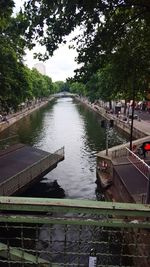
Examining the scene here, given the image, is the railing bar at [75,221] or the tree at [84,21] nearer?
the railing bar at [75,221]

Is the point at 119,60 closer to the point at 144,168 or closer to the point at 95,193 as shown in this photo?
the point at 144,168

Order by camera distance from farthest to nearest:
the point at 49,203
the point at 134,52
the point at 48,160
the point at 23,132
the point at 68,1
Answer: the point at 23,132 < the point at 48,160 < the point at 134,52 < the point at 68,1 < the point at 49,203

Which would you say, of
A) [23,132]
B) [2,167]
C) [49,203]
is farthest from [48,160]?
[23,132]

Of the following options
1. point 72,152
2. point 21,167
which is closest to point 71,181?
point 21,167

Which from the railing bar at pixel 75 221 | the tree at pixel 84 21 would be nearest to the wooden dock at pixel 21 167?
the tree at pixel 84 21

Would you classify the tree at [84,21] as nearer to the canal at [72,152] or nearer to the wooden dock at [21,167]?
the wooden dock at [21,167]

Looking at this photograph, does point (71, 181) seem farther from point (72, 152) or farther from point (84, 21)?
point (84, 21)

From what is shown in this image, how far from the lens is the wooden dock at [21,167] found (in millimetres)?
20156

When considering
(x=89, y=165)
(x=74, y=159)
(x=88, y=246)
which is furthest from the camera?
(x=74, y=159)

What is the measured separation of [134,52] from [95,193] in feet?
39.4

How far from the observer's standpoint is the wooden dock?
20.2 metres

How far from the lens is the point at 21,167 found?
23.6m

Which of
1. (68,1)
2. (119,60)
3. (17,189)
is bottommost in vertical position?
(17,189)

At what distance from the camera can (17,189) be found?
20.4m
